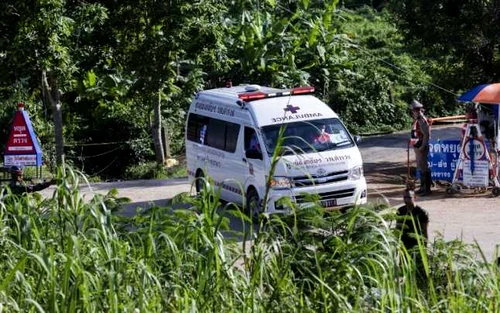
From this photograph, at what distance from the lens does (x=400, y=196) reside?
19.7 metres

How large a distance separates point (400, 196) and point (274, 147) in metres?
4.54

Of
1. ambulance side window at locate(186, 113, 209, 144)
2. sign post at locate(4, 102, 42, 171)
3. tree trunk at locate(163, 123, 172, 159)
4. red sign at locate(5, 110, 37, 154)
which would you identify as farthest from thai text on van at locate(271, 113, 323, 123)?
tree trunk at locate(163, 123, 172, 159)

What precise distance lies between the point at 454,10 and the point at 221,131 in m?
6.85

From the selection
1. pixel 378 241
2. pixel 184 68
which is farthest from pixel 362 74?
pixel 378 241

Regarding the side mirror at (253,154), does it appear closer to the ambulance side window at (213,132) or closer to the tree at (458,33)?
the ambulance side window at (213,132)

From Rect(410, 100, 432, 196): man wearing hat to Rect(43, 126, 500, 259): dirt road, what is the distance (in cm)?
27

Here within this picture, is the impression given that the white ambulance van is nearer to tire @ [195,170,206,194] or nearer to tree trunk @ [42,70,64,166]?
tire @ [195,170,206,194]

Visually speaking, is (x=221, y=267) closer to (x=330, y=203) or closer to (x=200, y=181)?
(x=330, y=203)

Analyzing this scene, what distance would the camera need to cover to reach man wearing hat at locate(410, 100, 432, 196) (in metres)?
19.2

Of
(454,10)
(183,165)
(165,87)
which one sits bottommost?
(183,165)

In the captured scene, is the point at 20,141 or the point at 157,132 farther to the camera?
the point at 157,132

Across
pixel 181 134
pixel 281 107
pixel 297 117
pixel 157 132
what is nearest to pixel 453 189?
pixel 297 117

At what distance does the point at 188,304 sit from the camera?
748 cm

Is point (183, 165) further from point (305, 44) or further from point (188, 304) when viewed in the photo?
point (188, 304)
